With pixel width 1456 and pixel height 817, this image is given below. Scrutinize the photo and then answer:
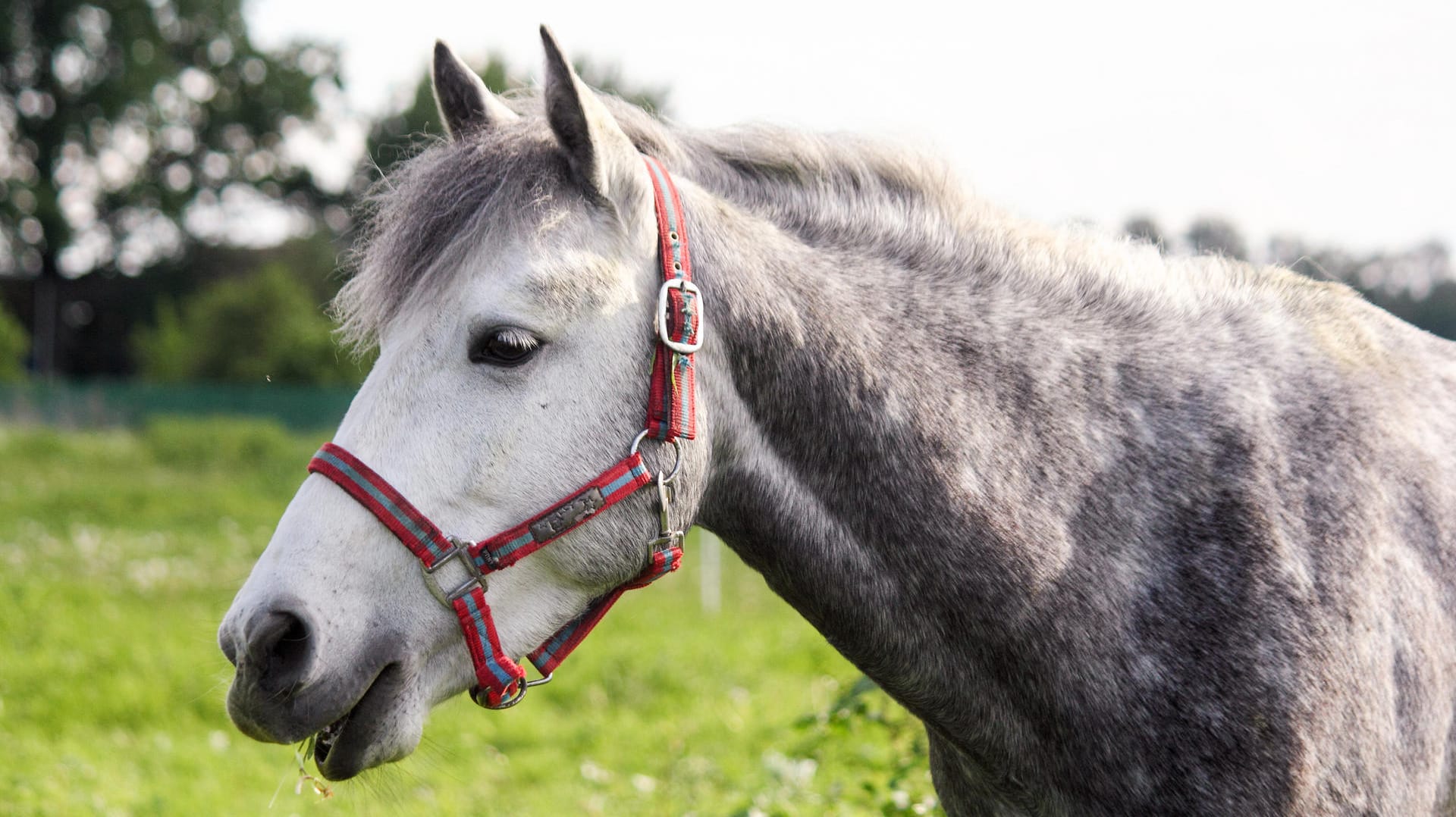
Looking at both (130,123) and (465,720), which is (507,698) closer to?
(465,720)

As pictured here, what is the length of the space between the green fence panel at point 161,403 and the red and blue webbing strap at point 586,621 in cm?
2066

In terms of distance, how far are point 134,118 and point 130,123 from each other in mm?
349

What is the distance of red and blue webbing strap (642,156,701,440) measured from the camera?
201cm

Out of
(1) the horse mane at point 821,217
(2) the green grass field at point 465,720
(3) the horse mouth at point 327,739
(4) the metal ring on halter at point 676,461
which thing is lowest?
(2) the green grass field at point 465,720

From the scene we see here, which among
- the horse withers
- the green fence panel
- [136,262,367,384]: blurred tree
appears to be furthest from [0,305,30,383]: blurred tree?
the horse withers

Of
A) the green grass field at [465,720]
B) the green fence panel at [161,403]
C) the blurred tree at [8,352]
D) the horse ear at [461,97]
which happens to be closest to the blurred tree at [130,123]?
the blurred tree at [8,352]

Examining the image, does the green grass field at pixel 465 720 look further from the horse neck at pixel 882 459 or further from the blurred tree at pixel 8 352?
the blurred tree at pixel 8 352

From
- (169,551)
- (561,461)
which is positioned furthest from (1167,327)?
(169,551)

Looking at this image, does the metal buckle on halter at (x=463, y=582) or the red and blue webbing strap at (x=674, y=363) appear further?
the red and blue webbing strap at (x=674, y=363)

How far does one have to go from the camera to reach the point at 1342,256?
2228 centimetres

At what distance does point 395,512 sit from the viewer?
1881mm

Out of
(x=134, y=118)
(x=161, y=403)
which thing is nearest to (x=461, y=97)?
(x=161, y=403)

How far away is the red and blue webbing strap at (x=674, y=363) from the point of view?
201 centimetres

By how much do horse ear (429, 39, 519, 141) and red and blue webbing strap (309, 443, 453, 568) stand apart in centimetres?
83
